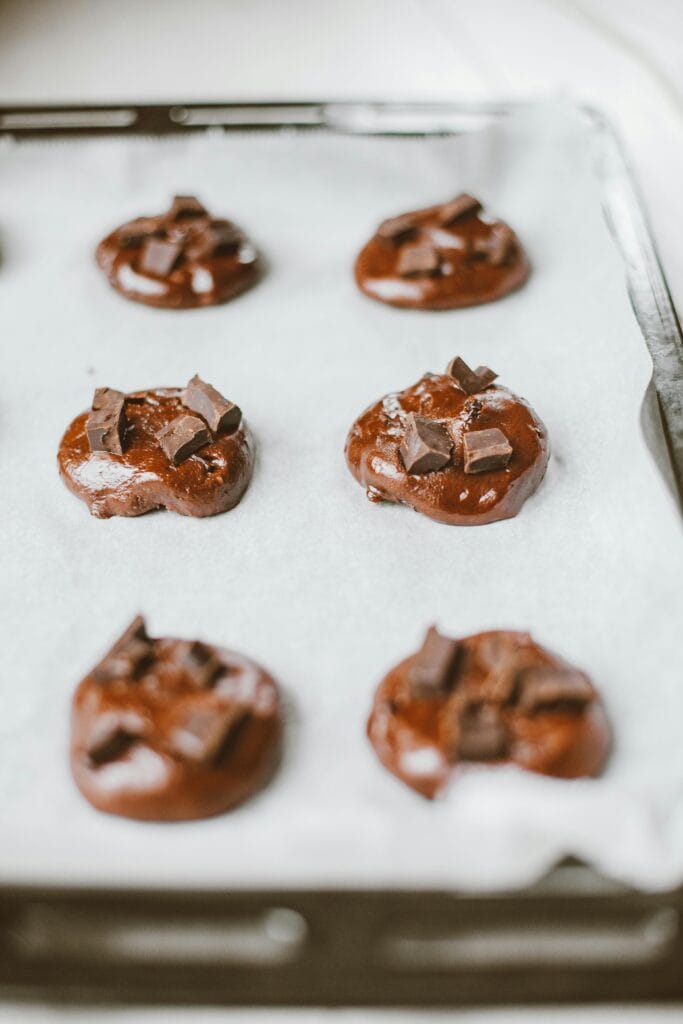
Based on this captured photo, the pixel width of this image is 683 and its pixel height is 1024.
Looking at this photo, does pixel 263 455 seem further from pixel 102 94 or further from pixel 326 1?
pixel 326 1

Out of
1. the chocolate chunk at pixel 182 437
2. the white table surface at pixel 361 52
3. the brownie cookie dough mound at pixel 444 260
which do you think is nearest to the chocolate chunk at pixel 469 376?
the brownie cookie dough mound at pixel 444 260

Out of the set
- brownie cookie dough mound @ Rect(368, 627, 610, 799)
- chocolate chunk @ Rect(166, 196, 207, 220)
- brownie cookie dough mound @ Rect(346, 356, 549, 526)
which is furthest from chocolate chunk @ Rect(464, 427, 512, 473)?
chocolate chunk @ Rect(166, 196, 207, 220)

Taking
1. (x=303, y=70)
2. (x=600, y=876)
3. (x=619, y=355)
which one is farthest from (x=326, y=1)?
(x=600, y=876)

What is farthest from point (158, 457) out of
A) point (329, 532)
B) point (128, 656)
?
point (128, 656)

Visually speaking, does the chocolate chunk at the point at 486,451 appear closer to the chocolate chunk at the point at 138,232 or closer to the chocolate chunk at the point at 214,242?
the chocolate chunk at the point at 214,242

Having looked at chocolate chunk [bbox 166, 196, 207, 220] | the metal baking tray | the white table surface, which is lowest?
the metal baking tray

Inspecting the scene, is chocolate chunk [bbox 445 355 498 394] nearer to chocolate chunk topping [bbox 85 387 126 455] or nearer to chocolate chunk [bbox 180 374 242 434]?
chocolate chunk [bbox 180 374 242 434]

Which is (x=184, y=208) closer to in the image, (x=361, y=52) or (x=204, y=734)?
(x=361, y=52)

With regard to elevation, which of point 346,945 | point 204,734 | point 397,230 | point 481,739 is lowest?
point 346,945
